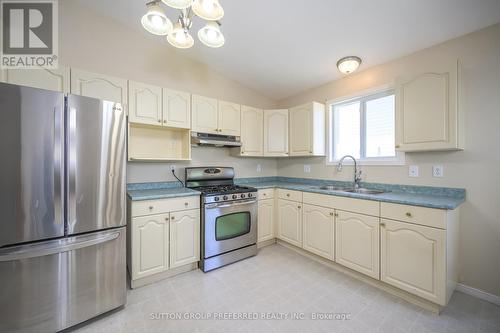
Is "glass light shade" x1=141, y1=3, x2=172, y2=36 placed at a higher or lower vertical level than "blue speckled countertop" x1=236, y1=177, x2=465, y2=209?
higher

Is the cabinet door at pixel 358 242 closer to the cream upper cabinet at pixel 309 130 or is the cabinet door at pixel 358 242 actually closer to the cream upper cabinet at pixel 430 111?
the cream upper cabinet at pixel 430 111

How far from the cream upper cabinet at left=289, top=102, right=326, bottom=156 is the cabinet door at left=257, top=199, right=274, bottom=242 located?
35.8 inches

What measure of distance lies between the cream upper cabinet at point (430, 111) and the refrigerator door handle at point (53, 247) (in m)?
2.86

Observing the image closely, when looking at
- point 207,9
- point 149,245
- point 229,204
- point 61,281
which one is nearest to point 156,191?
point 149,245

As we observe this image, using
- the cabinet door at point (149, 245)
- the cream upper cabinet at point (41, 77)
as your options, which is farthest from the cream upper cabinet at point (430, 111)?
the cream upper cabinet at point (41, 77)

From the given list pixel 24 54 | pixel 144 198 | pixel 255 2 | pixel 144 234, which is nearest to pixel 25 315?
pixel 144 234

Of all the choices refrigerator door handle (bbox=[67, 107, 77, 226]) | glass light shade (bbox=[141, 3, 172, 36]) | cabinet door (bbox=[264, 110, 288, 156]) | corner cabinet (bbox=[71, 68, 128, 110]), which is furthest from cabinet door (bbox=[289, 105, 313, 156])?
refrigerator door handle (bbox=[67, 107, 77, 226])

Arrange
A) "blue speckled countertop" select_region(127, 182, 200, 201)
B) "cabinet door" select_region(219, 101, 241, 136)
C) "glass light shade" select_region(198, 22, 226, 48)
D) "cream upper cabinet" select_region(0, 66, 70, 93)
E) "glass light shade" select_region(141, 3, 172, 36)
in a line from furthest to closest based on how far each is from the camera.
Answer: "cabinet door" select_region(219, 101, 241, 136) → "blue speckled countertop" select_region(127, 182, 200, 201) → "cream upper cabinet" select_region(0, 66, 70, 93) → "glass light shade" select_region(198, 22, 226, 48) → "glass light shade" select_region(141, 3, 172, 36)

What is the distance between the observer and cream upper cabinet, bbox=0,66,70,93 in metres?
1.64

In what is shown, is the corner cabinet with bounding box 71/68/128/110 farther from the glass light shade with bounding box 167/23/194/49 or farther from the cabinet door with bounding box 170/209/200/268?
the cabinet door with bounding box 170/209/200/268

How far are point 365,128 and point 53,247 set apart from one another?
3339mm

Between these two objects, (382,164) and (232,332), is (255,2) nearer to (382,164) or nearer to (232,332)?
(382,164)

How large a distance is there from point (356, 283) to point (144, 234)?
2209 mm

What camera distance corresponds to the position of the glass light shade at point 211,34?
154cm
